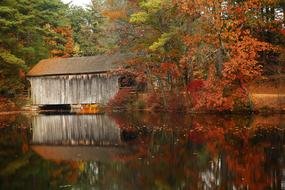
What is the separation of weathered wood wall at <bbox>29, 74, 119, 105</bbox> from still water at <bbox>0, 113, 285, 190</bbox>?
1874 cm

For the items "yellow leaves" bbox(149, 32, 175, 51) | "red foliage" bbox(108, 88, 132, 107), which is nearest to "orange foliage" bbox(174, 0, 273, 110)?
"yellow leaves" bbox(149, 32, 175, 51)

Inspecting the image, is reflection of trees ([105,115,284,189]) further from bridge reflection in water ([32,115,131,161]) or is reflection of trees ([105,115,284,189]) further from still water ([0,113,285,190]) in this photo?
bridge reflection in water ([32,115,131,161])

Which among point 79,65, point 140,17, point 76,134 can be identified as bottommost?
point 76,134

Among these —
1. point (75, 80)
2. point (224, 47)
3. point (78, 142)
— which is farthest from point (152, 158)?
point (75, 80)

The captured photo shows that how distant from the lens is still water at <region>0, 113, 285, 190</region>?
10219mm

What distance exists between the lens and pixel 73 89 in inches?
1663

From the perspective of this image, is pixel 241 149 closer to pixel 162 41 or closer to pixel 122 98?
pixel 162 41

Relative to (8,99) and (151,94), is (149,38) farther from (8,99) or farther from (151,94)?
(8,99)

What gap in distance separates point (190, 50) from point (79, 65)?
1565 cm

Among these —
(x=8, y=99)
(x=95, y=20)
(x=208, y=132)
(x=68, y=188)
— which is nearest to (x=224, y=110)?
(x=208, y=132)

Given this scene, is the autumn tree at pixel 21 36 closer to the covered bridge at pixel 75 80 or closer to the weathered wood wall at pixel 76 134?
the covered bridge at pixel 75 80

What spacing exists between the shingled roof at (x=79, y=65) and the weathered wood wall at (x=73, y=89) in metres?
0.55

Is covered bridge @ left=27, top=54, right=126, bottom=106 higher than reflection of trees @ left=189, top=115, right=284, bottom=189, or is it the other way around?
covered bridge @ left=27, top=54, right=126, bottom=106

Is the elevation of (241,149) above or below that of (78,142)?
above
